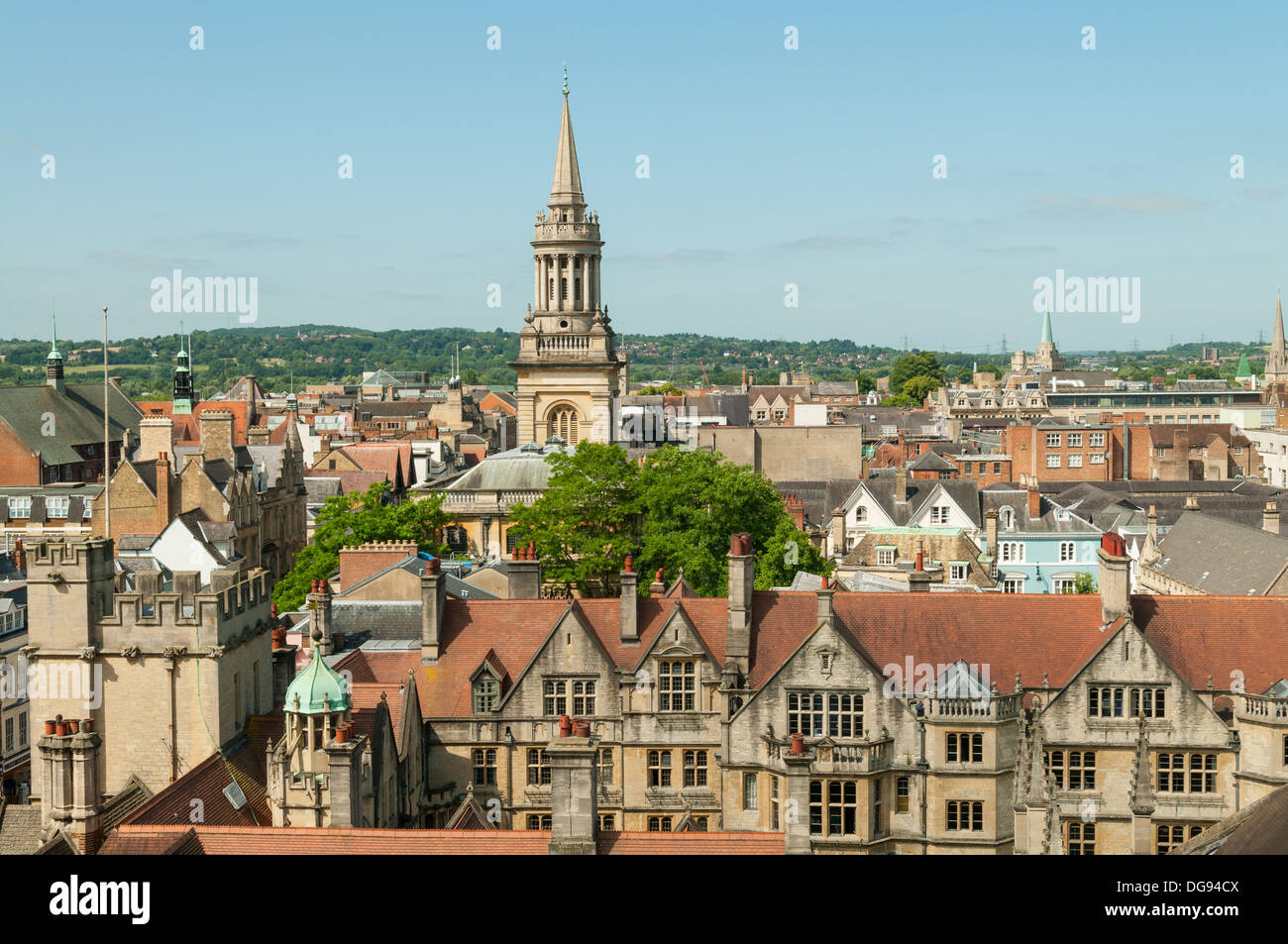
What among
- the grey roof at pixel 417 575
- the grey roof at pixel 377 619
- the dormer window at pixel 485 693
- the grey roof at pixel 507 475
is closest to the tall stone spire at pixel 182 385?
the grey roof at pixel 507 475

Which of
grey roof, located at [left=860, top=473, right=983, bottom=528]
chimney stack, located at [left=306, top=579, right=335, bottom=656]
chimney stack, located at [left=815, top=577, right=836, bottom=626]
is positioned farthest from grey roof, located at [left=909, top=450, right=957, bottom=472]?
chimney stack, located at [left=306, top=579, right=335, bottom=656]

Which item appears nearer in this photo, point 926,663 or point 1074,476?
point 926,663

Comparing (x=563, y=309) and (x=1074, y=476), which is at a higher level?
(x=563, y=309)

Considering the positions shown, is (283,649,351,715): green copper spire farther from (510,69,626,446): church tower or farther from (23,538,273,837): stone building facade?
(510,69,626,446): church tower

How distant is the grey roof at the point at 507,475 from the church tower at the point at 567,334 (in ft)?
51.5

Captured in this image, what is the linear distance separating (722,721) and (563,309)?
70.8 meters

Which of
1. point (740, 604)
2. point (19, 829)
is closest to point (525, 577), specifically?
point (740, 604)

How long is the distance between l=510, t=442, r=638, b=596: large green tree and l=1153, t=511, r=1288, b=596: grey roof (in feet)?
80.7

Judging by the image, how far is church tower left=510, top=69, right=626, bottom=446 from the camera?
10500cm

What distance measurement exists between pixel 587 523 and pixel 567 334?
43.5 metres

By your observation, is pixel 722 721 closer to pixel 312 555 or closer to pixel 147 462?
pixel 312 555
